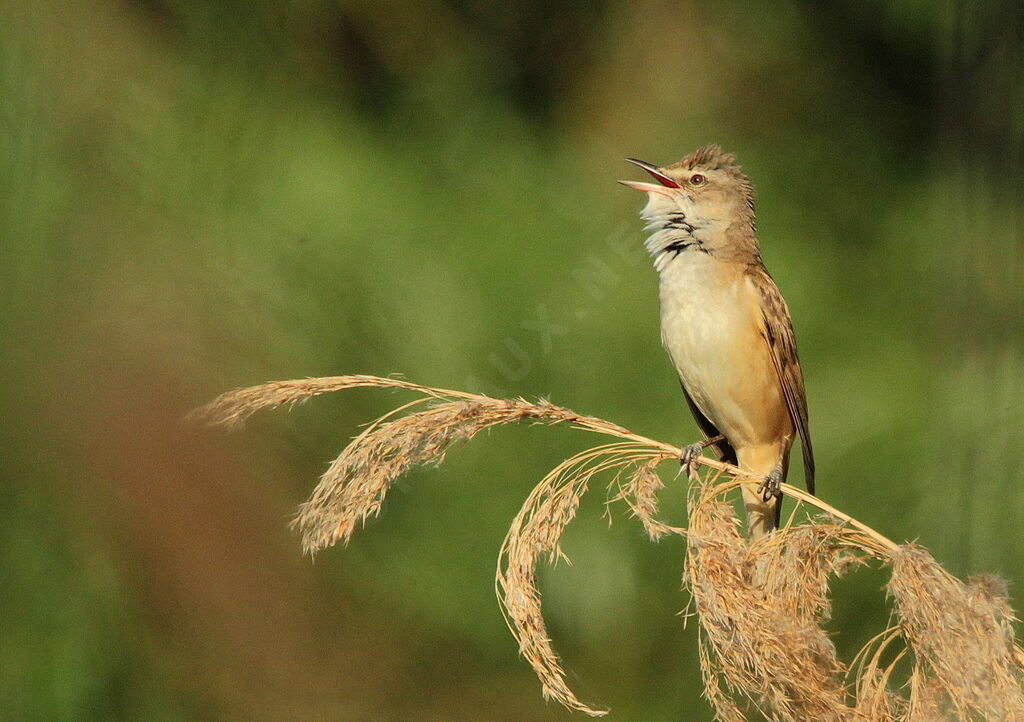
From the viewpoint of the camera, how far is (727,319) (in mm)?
2822

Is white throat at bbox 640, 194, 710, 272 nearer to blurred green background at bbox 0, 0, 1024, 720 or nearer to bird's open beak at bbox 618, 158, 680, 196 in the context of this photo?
bird's open beak at bbox 618, 158, 680, 196

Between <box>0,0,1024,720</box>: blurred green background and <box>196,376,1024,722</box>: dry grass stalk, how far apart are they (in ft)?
3.93

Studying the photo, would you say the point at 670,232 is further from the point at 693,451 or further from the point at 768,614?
the point at 768,614

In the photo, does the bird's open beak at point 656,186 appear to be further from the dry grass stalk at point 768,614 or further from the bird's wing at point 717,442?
the dry grass stalk at point 768,614

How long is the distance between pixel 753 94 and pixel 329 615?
3140 mm

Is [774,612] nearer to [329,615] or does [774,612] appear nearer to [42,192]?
[329,615]

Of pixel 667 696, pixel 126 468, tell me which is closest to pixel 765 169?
pixel 667 696

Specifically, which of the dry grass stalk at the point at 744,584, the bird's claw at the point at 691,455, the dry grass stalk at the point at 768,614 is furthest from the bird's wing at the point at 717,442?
the dry grass stalk at the point at 768,614

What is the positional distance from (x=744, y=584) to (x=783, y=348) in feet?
4.32

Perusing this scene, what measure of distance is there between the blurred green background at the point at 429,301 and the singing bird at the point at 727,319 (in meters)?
0.58

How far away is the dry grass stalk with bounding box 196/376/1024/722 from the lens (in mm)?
1602

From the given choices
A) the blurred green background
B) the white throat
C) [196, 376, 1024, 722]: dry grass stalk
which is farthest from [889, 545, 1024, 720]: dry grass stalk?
the white throat

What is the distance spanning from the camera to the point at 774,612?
67.4 inches

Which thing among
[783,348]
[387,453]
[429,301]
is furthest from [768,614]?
[429,301]
